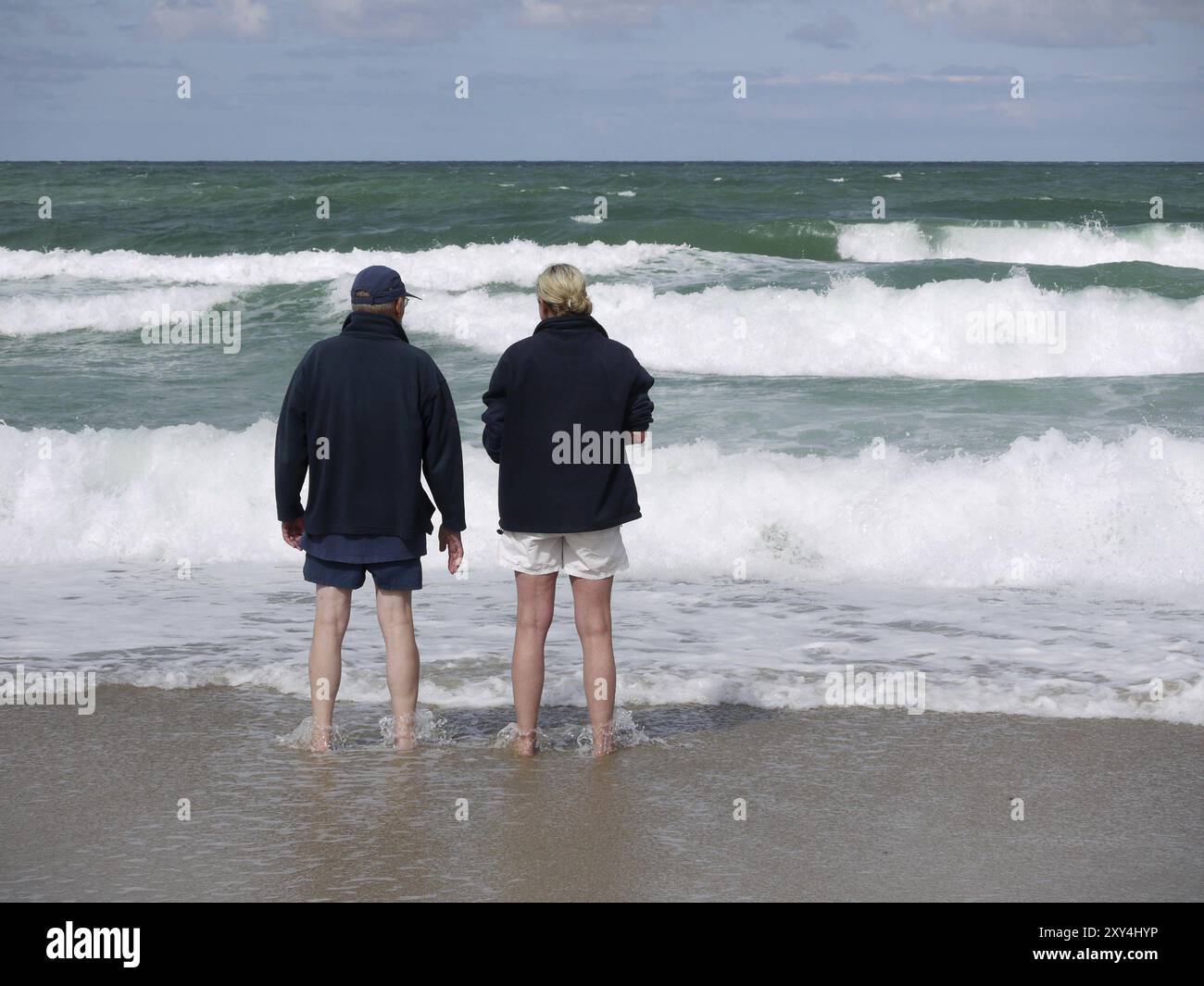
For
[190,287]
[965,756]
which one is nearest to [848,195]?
[190,287]

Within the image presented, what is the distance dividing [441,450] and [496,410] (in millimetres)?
234

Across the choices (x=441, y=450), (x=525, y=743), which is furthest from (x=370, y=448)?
(x=525, y=743)

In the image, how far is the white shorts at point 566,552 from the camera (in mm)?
4730

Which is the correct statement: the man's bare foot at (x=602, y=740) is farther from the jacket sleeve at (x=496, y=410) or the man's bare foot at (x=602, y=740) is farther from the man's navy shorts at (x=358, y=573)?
the jacket sleeve at (x=496, y=410)

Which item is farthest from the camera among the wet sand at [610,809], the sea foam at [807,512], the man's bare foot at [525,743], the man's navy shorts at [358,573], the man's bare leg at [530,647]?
the sea foam at [807,512]

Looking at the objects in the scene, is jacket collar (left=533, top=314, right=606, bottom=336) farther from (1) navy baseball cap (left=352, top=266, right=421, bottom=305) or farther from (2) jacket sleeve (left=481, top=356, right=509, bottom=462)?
(1) navy baseball cap (left=352, top=266, right=421, bottom=305)

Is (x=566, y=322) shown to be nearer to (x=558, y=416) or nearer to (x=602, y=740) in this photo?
(x=558, y=416)

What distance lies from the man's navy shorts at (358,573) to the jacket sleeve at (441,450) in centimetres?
22

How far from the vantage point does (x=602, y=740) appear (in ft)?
16.2

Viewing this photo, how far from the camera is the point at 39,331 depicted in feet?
58.6

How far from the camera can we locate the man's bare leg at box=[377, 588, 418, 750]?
475cm

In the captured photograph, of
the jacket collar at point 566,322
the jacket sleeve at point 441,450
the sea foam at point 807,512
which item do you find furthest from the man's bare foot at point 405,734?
the sea foam at point 807,512

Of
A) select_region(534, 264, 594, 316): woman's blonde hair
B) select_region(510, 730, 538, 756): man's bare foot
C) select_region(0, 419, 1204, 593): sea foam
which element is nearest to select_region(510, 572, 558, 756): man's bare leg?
select_region(510, 730, 538, 756): man's bare foot

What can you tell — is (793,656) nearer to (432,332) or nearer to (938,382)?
(938,382)
